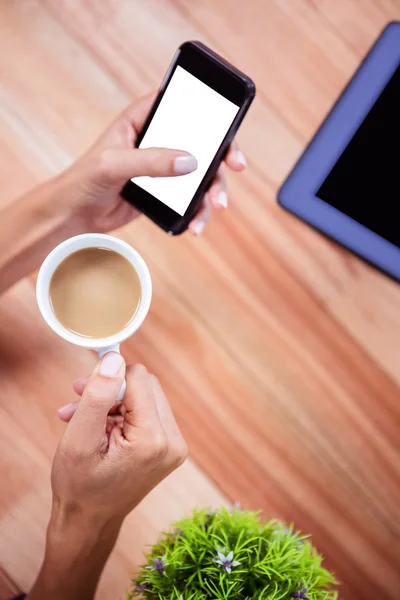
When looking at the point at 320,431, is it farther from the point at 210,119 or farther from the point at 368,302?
the point at 210,119

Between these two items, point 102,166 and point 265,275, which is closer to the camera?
point 102,166

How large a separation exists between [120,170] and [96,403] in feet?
0.93

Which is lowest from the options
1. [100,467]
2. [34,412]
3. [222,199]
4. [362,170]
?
[34,412]

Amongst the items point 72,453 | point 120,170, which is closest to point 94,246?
point 120,170

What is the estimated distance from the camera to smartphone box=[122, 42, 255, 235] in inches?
23.7

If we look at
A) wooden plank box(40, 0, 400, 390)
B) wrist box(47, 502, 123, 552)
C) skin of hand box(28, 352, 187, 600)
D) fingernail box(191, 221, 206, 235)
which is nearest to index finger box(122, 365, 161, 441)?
skin of hand box(28, 352, 187, 600)

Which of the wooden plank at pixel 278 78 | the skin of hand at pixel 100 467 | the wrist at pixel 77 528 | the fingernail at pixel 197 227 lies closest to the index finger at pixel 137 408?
the skin of hand at pixel 100 467

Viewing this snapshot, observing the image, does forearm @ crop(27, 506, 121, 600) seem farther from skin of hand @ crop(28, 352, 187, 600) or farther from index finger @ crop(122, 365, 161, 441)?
index finger @ crop(122, 365, 161, 441)

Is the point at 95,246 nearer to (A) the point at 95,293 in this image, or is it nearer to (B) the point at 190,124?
(A) the point at 95,293

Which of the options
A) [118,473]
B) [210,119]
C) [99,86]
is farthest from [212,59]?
[118,473]

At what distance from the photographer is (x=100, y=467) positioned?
0.56m

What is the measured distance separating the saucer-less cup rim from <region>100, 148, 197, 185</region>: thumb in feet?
0.33

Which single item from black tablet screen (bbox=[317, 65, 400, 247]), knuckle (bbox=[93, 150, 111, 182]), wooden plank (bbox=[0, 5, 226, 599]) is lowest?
wooden plank (bbox=[0, 5, 226, 599])

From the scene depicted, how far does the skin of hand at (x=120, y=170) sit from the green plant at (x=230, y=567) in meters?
0.37
